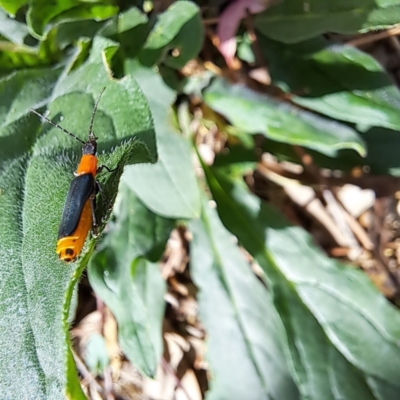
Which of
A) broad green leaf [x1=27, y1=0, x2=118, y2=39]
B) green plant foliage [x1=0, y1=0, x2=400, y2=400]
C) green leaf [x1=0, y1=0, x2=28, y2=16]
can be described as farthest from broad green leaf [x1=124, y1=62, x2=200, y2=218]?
green leaf [x1=0, y1=0, x2=28, y2=16]

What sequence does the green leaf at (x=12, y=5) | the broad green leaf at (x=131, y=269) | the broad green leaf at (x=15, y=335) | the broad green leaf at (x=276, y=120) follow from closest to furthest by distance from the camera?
the broad green leaf at (x=15, y=335)
the green leaf at (x=12, y=5)
the broad green leaf at (x=276, y=120)
the broad green leaf at (x=131, y=269)

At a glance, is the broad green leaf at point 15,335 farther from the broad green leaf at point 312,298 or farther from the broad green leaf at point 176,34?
Result: the broad green leaf at point 312,298

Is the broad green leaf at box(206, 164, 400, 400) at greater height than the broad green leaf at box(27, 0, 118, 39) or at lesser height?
lesser

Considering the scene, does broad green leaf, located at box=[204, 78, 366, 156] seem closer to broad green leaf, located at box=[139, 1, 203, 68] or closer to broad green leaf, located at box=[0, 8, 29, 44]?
broad green leaf, located at box=[139, 1, 203, 68]

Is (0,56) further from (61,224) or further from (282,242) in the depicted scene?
(282,242)

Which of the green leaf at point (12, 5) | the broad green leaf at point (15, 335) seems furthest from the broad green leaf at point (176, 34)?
the broad green leaf at point (15, 335)

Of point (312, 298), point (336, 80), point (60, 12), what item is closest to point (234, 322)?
point (312, 298)
